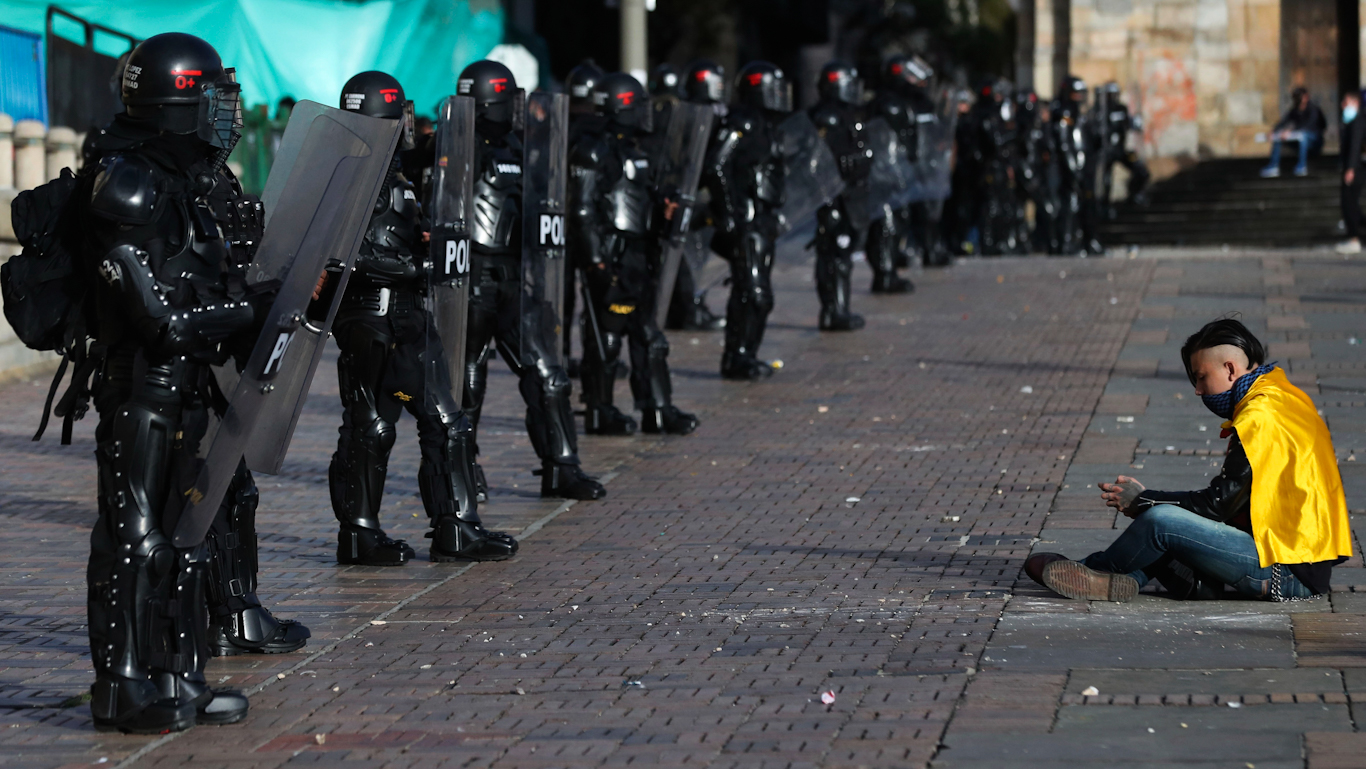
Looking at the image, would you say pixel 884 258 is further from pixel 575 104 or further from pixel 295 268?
pixel 295 268

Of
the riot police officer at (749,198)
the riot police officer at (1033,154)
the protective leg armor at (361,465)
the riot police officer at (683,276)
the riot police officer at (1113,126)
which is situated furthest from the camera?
the riot police officer at (1113,126)

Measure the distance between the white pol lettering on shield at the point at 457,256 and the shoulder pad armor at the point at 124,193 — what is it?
2665 mm

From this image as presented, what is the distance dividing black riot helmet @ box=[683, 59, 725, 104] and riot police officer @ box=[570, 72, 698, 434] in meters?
1.73

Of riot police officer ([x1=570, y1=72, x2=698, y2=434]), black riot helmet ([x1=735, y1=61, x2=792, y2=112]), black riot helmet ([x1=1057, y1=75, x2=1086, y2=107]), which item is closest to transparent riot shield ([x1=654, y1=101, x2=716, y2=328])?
riot police officer ([x1=570, y1=72, x2=698, y2=434])

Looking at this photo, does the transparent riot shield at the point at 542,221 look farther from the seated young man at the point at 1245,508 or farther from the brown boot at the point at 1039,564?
the seated young man at the point at 1245,508

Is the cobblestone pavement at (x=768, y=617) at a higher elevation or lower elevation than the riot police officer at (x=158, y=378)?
lower

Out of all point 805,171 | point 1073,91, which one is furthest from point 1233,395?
point 1073,91

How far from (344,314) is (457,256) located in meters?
0.57

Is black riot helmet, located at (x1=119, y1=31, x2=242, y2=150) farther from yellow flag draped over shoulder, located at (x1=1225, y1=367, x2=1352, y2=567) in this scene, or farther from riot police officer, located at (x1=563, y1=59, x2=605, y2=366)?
riot police officer, located at (x1=563, y1=59, x2=605, y2=366)

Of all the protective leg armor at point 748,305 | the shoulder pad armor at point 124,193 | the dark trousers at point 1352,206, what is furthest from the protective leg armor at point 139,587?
the dark trousers at point 1352,206

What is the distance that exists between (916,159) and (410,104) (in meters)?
10.8

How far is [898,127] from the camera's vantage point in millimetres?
16984

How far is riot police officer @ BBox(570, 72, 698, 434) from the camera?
961cm

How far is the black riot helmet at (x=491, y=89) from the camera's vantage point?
7.90 metres
